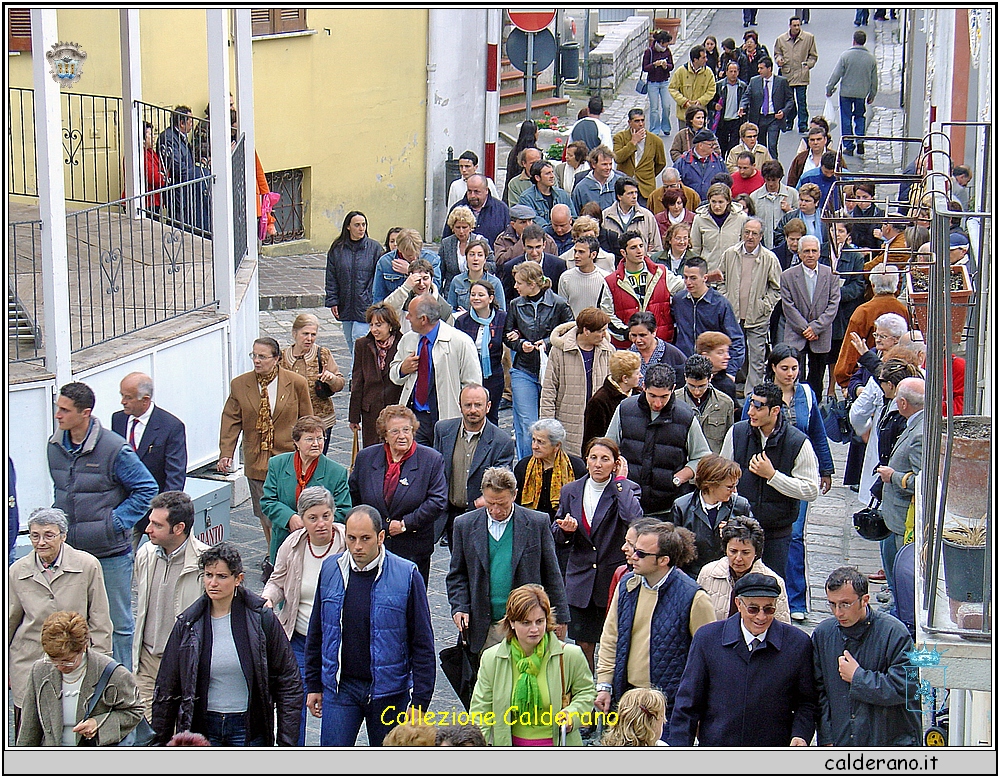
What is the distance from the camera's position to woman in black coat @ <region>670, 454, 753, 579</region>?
801 centimetres

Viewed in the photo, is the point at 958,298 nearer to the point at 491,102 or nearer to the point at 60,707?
the point at 60,707

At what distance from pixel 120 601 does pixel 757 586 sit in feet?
12.0

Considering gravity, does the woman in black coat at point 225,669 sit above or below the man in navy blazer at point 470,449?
below

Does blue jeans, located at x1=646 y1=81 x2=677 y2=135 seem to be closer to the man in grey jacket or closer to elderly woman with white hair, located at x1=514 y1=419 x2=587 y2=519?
the man in grey jacket

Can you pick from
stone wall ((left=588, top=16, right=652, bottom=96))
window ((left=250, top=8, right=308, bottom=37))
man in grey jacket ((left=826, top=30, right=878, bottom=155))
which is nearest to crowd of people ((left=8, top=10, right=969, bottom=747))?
window ((left=250, top=8, right=308, bottom=37))

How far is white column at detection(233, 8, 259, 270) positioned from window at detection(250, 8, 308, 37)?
492 centimetres

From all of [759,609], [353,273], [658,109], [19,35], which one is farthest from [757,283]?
[658,109]

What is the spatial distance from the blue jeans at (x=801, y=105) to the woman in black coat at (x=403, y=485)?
16077mm

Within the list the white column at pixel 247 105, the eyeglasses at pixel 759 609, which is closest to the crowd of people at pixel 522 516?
the eyeglasses at pixel 759 609

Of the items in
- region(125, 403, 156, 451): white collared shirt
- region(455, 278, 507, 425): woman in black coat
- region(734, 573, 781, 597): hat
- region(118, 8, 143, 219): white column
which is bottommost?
region(734, 573, 781, 597): hat

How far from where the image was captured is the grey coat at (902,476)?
8406 mm

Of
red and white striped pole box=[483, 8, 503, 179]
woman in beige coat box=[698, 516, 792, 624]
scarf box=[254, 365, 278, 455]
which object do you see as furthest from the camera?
red and white striped pole box=[483, 8, 503, 179]

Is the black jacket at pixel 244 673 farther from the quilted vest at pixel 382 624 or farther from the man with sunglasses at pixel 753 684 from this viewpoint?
the man with sunglasses at pixel 753 684
